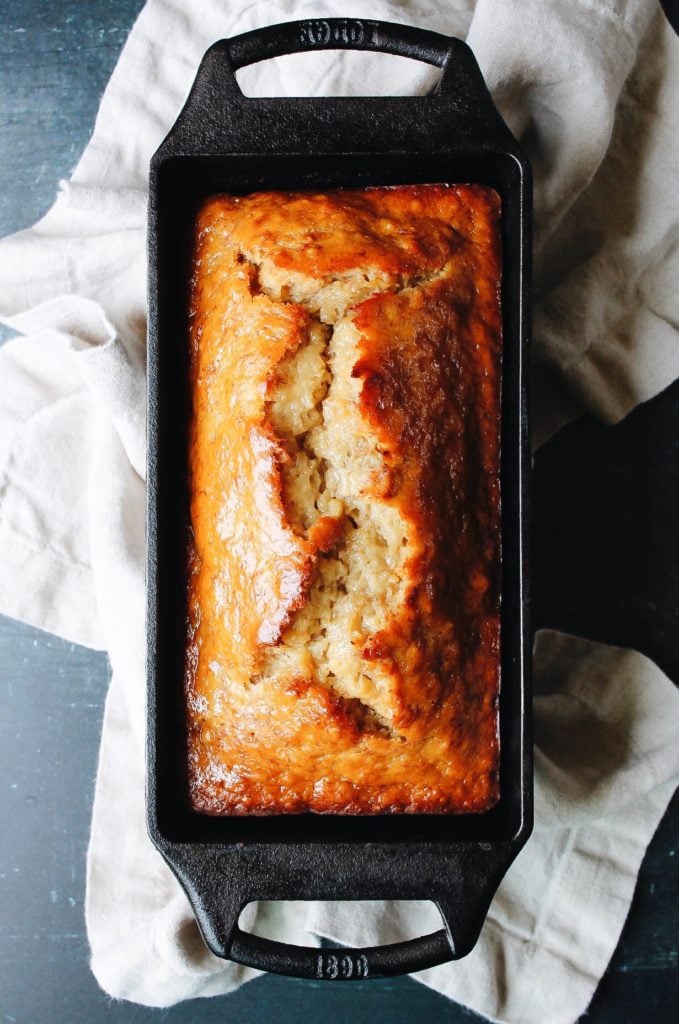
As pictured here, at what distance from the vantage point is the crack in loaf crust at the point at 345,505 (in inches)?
54.6

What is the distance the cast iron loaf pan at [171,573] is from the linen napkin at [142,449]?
10.7 inches

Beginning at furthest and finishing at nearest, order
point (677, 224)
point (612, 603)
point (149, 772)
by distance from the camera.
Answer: point (612, 603)
point (677, 224)
point (149, 772)

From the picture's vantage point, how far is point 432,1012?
1.86 metres

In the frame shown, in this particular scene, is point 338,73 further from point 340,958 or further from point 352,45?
point 340,958

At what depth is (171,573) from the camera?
147 centimetres

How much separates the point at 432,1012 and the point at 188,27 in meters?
1.86

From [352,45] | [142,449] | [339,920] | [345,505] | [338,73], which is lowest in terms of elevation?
[339,920]

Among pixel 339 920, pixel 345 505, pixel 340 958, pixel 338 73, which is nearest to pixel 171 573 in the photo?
pixel 345 505

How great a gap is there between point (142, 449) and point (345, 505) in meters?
0.46

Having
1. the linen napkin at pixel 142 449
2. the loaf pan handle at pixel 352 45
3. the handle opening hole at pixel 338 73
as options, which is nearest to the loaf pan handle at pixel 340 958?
the linen napkin at pixel 142 449

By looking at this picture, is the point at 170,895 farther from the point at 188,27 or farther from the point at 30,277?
the point at 188,27

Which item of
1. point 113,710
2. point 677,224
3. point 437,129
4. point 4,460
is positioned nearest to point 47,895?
point 113,710

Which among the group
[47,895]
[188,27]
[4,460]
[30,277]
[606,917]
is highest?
[188,27]

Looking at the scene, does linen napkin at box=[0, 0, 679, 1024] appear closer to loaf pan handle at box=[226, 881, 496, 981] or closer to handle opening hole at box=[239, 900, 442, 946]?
handle opening hole at box=[239, 900, 442, 946]
